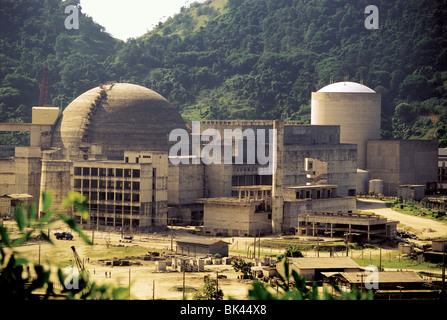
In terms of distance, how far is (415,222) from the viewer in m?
89.8

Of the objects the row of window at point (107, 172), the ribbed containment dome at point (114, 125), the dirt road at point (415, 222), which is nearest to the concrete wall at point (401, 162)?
the dirt road at point (415, 222)

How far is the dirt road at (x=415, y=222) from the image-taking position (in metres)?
83.6

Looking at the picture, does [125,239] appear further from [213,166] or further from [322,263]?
[322,263]

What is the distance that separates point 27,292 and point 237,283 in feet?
136

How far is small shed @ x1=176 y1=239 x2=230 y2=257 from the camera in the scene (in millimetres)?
69812

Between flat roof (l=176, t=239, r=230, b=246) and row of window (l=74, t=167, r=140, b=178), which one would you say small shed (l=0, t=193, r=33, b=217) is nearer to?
row of window (l=74, t=167, r=140, b=178)

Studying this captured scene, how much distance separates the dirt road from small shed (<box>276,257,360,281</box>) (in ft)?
76.7

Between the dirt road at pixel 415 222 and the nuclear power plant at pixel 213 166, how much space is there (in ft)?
12.5

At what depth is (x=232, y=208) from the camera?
8325 centimetres

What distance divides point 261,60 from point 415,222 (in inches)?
3248

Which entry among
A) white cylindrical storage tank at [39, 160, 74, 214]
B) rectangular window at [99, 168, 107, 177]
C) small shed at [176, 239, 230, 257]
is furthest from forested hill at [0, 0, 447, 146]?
small shed at [176, 239, 230, 257]

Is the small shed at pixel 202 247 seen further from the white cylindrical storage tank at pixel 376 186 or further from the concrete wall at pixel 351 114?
the concrete wall at pixel 351 114

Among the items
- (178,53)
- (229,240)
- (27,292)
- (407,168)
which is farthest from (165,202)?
(178,53)

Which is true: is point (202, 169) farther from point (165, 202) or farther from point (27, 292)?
point (27, 292)
